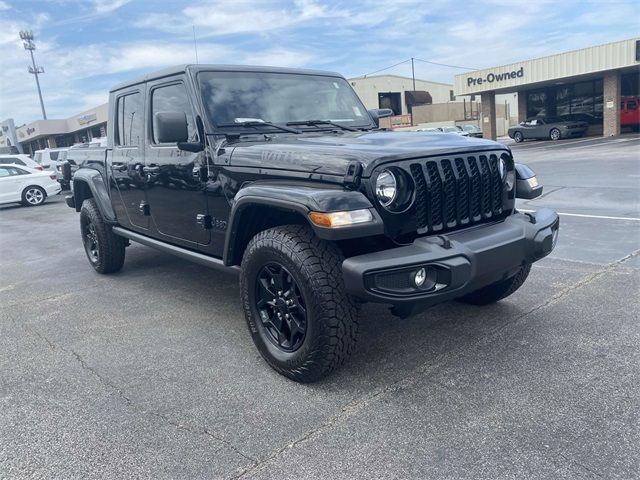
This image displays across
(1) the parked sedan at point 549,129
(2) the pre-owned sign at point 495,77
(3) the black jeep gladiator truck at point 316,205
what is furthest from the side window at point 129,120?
(1) the parked sedan at point 549,129

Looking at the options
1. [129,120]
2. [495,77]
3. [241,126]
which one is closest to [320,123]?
[241,126]

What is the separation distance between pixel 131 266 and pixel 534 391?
16.2 ft

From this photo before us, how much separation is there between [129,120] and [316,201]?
3.10 meters

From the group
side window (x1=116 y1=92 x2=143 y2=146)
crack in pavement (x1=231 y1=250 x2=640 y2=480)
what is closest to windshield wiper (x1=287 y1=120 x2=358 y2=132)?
side window (x1=116 y1=92 x2=143 y2=146)

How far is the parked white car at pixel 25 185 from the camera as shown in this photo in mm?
15367

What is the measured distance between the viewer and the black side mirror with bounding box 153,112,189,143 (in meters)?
3.62

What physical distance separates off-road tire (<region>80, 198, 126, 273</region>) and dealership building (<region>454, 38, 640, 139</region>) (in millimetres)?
26934

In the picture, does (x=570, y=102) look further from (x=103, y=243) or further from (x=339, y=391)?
(x=339, y=391)

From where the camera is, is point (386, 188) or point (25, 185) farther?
point (25, 185)

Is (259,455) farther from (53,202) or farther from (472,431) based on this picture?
(53,202)

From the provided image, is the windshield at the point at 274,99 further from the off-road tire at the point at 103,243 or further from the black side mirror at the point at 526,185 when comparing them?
the off-road tire at the point at 103,243

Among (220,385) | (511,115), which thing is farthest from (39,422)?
(511,115)

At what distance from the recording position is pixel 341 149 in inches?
122

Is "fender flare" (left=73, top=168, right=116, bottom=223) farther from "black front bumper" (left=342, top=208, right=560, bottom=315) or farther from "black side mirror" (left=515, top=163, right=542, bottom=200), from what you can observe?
"black side mirror" (left=515, top=163, right=542, bottom=200)
